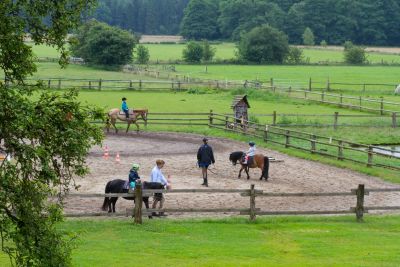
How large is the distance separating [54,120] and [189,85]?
53254mm

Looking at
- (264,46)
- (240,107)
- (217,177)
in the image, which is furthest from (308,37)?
(217,177)

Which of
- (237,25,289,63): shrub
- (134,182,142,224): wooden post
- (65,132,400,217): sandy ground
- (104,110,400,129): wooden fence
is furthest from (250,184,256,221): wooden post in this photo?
(237,25,289,63): shrub

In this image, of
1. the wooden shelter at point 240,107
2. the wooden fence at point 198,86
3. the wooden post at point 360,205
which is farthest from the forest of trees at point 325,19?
the wooden post at point 360,205

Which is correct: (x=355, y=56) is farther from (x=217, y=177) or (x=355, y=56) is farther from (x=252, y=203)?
(x=252, y=203)

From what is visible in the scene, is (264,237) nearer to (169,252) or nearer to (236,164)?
(169,252)

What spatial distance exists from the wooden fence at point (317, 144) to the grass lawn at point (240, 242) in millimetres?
8801

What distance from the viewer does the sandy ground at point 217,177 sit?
76.8 ft

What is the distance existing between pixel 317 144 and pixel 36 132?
992 inches

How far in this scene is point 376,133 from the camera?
4019 centimetres

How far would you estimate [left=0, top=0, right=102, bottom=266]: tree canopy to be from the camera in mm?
11352

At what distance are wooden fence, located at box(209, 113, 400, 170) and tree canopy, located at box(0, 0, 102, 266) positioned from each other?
18.8 m

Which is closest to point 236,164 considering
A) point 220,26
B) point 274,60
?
point 274,60

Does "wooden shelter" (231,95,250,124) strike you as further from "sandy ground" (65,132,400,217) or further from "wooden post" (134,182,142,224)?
"wooden post" (134,182,142,224)

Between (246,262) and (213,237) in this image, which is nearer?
(246,262)
